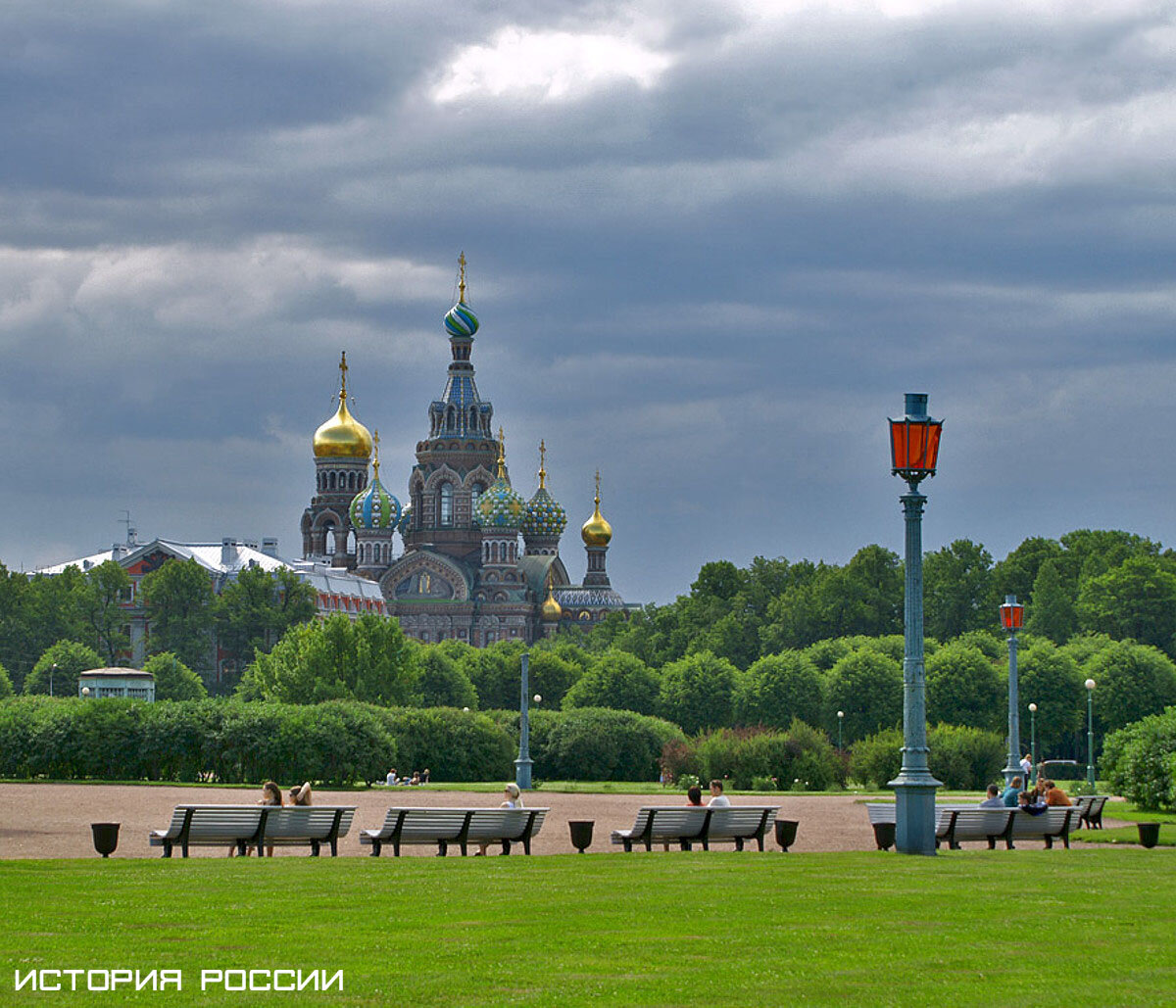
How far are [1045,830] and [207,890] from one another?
41.8 feet

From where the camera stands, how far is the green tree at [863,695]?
86000 mm

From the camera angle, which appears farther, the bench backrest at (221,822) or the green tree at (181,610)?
the green tree at (181,610)

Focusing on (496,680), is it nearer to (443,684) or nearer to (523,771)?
(443,684)

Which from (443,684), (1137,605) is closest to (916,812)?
(443,684)

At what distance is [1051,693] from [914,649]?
65824 millimetres

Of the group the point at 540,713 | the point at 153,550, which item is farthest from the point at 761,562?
the point at 540,713

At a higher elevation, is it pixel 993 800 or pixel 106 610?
pixel 106 610

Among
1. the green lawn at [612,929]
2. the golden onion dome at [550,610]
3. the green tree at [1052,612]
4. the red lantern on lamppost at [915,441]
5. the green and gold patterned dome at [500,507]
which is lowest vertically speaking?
the green lawn at [612,929]

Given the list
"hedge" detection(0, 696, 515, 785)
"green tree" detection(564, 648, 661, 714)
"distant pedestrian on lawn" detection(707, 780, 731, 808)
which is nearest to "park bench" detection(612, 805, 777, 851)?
"distant pedestrian on lawn" detection(707, 780, 731, 808)

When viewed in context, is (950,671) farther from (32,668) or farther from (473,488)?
(473,488)

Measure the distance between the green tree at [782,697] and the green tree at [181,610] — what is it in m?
43.8

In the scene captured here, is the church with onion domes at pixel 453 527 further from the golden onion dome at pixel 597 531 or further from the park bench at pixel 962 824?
the park bench at pixel 962 824

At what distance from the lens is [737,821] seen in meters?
23.9

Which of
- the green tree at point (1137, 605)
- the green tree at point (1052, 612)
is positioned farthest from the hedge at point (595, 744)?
the green tree at point (1052, 612)
